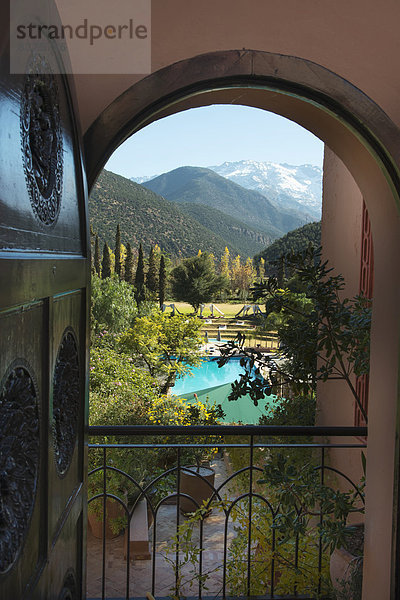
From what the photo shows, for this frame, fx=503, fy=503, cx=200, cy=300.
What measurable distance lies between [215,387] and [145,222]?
57.7 feet

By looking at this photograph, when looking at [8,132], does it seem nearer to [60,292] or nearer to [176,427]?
[60,292]

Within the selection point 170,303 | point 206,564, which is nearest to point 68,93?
point 206,564

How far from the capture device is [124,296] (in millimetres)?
15664

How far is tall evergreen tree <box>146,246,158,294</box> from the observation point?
72.6 ft

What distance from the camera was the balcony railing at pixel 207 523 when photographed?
1.78 meters

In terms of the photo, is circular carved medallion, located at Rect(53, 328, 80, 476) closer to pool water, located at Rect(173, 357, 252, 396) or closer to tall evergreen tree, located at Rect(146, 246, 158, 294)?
pool water, located at Rect(173, 357, 252, 396)

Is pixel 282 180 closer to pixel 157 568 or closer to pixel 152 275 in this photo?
pixel 152 275

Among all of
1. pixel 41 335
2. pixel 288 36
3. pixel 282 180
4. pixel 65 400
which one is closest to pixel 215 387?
pixel 288 36

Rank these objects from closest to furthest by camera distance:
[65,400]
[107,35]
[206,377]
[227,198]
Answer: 1. [65,400]
2. [107,35]
3. [206,377]
4. [227,198]

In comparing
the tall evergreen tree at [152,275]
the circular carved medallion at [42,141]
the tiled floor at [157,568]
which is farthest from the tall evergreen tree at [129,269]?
the circular carved medallion at [42,141]

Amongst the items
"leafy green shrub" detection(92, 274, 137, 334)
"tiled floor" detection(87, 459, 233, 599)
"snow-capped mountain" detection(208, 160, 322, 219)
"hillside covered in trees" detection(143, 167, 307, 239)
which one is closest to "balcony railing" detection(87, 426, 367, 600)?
"tiled floor" detection(87, 459, 233, 599)

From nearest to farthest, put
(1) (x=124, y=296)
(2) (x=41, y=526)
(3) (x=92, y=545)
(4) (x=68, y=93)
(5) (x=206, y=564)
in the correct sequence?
(2) (x=41, y=526) → (4) (x=68, y=93) → (5) (x=206, y=564) → (3) (x=92, y=545) → (1) (x=124, y=296)

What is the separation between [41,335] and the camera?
2.77ft

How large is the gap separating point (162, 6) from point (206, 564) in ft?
14.0
